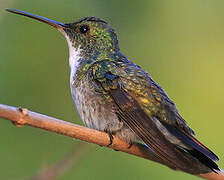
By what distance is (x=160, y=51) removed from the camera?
5.93 meters

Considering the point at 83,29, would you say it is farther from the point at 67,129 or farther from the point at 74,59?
the point at 67,129

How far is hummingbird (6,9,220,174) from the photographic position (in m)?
2.94

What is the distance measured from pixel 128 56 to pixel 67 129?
3.56m

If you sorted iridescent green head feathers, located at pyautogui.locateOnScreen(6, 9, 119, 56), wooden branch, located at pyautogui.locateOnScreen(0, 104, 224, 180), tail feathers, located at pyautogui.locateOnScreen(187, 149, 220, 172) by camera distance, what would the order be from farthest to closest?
iridescent green head feathers, located at pyautogui.locateOnScreen(6, 9, 119, 56) < tail feathers, located at pyautogui.locateOnScreen(187, 149, 220, 172) < wooden branch, located at pyautogui.locateOnScreen(0, 104, 224, 180)

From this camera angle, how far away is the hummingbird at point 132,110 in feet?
9.64

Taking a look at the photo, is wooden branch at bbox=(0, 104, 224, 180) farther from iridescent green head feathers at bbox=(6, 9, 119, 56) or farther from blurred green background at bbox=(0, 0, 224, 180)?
blurred green background at bbox=(0, 0, 224, 180)

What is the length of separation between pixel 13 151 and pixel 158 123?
221 cm

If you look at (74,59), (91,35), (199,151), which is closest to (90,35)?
(91,35)

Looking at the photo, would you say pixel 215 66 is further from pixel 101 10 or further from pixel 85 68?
pixel 85 68

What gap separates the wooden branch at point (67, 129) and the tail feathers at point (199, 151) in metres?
0.08

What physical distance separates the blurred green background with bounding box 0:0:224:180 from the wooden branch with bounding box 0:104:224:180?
5.12 feet

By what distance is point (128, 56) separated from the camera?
5.91 m

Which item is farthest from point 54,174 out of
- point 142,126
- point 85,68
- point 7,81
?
point 7,81

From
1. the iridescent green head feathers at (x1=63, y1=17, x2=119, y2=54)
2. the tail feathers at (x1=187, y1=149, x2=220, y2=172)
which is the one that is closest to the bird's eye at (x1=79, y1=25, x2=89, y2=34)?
the iridescent green head feathers at (x1=63, y1=17, x2=119, y2=54)
